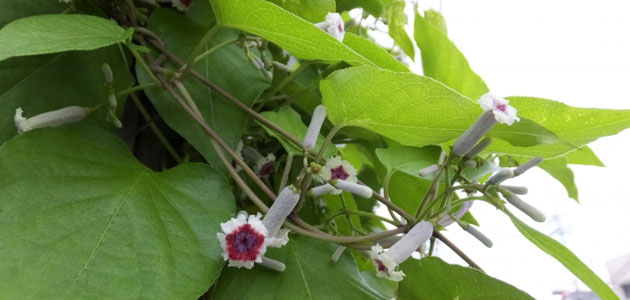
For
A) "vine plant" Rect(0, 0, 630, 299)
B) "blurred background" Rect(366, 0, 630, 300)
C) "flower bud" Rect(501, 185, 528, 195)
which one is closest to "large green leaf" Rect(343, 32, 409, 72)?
"vine plant" Rect(0, 0, 630, 299)

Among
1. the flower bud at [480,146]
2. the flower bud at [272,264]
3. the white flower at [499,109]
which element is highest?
the white flower at [499,109]

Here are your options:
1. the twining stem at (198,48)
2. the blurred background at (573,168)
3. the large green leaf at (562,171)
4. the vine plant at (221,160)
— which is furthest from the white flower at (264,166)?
the blurred background at (573,168)

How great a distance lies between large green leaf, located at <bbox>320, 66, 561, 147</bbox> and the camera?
0.94 ft

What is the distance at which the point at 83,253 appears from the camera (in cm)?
28

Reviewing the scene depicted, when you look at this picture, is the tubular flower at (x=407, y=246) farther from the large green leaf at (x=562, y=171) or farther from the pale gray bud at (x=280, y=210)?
the large green leaf at (x=562, y=171)

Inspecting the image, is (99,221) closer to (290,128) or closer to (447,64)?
(290,128)

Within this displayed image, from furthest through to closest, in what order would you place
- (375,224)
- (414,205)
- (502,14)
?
(502,14)
(375,224)
(414,205)

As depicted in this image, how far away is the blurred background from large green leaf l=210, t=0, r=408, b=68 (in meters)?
0.54

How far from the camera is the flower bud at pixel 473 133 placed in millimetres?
296

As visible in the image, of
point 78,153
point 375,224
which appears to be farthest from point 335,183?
point 375,224

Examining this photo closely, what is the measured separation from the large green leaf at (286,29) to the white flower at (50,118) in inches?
4.6

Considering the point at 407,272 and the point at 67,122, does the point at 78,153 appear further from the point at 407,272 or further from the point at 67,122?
the point at 407,272

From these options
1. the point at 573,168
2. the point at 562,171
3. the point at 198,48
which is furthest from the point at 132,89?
the point at 573,168

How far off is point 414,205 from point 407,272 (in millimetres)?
120
